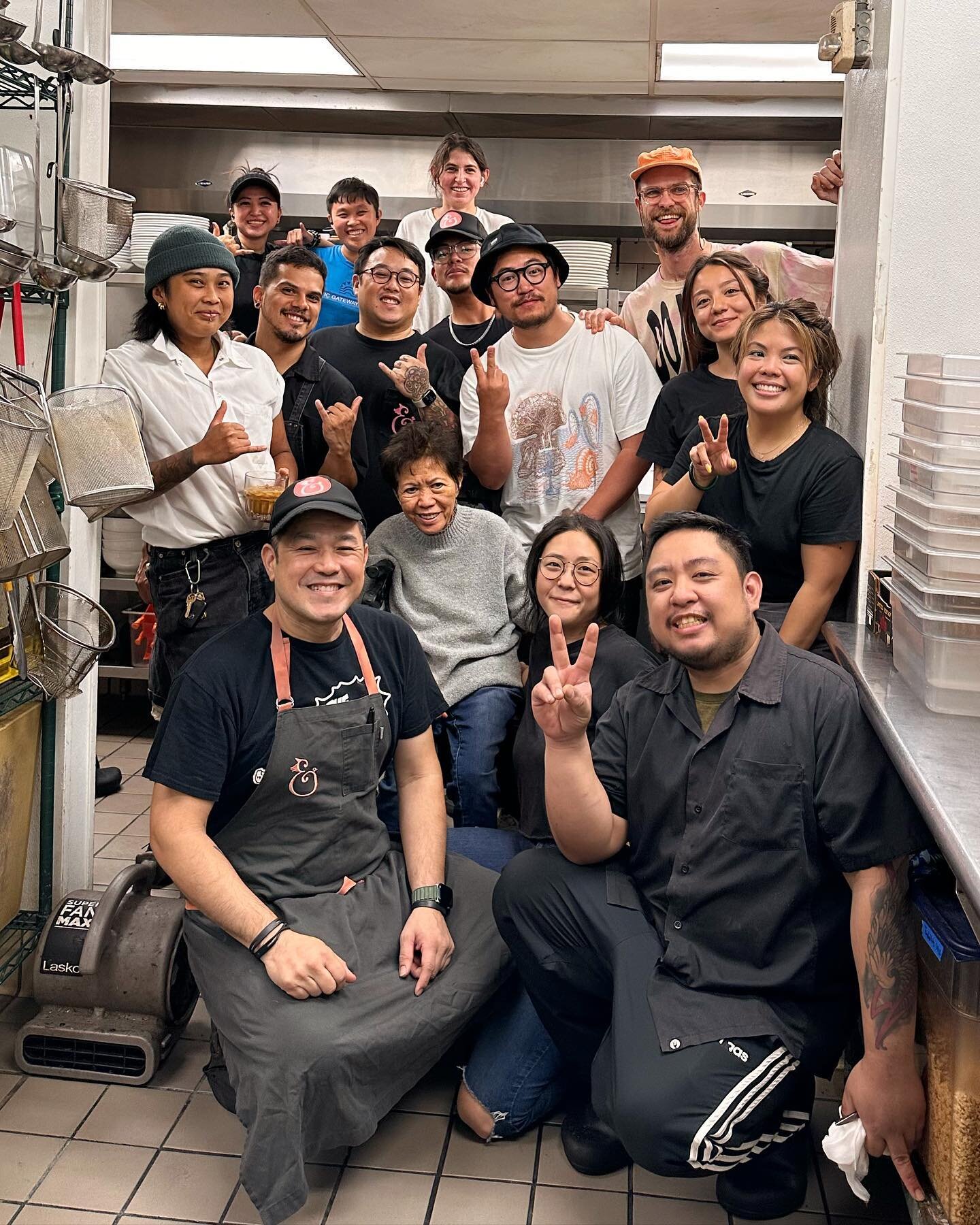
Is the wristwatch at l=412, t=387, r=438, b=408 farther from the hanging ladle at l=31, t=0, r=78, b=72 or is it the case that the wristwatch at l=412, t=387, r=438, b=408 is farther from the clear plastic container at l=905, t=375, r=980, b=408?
the clear plastic container at l=905, t=375, r=980, b=408

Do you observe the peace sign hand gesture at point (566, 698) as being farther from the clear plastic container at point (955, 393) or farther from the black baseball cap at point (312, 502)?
the clear plastic container at point (955, 393)

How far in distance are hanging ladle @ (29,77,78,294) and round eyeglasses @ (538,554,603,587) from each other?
4.11 feet

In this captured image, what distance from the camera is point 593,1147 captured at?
238 cm

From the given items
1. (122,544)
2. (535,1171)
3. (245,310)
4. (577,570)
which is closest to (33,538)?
(577,570)

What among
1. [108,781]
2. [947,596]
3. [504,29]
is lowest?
[108,781]

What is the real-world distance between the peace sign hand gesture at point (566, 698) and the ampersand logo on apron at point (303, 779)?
1.83ft

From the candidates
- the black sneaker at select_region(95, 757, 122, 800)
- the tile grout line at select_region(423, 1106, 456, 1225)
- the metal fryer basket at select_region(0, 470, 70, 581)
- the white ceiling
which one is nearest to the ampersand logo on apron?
the metal fryer basket at select_region(0, 470, 70, 581)

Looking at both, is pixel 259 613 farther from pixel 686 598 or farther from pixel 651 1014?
pixel 651 1014

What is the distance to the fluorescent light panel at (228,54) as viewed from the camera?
562cm

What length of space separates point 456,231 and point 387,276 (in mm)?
307

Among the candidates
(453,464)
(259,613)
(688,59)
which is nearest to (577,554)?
(453,464)

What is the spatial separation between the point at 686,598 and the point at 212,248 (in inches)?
63.9

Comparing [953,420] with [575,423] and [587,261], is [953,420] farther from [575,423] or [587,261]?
[587,261]

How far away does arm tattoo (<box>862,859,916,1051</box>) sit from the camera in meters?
1.99
